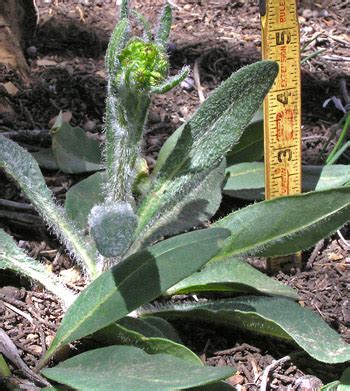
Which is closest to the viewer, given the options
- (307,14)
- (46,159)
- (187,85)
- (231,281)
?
(231,281)

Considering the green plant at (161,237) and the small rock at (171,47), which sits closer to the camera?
the green plant at (161,237)

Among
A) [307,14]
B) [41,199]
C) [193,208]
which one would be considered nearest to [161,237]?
[193,208]

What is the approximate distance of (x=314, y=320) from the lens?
1.55 meters

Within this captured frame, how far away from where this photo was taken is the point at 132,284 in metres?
1.43

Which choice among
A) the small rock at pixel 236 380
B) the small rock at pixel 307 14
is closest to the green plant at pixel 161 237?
the small rock at pixel 236 380

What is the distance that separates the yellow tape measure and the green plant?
0.48 ft

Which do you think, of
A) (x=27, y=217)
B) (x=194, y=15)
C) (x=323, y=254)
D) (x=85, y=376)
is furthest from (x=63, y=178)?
(x=194, y=15)

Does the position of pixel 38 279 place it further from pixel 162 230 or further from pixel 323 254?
pixel 323 254

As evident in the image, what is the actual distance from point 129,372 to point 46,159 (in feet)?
3.22

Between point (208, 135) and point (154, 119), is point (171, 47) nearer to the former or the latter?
point (154, 119)

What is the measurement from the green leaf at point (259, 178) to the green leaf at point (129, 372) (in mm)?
769

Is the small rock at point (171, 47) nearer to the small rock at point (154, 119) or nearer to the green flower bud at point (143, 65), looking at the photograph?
the small rock at point (154, 119)

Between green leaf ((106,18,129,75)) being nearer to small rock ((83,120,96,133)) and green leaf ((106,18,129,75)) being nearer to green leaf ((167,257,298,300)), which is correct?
green leaf ((167,257,298,300))

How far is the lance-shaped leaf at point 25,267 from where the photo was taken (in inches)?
67.1
